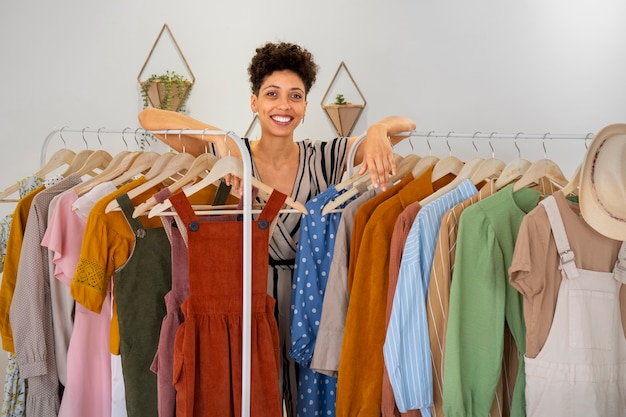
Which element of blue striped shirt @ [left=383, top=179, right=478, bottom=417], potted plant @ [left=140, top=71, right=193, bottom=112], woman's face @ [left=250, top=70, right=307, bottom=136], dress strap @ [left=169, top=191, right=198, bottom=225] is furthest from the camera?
potted plant @ [left=140, top=71, right=193, bottom=112]

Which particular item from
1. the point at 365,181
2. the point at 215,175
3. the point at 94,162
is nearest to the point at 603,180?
the point at 365,181

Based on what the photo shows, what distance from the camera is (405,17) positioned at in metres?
4.10

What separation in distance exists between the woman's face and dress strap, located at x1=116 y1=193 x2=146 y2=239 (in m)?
0.66

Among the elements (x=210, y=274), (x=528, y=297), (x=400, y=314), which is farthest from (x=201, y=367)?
(x=528, y=297)

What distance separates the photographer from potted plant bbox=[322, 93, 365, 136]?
14.0 feet

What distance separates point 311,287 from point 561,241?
83cm

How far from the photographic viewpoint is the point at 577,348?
1978mm

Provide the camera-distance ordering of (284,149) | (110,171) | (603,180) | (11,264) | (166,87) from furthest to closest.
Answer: (166,87) < (284,149) < (110,171) < (11,264) < (603,180)

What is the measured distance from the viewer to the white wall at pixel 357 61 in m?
3.69

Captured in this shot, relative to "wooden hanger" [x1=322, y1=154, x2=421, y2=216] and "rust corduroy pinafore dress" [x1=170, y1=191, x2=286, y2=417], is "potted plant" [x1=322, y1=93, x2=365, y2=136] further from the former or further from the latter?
"rust corduroy pinafore dress" [x1=170, y1=191, x2=286, y2=417]

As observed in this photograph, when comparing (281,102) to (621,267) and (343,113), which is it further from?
(343,113)

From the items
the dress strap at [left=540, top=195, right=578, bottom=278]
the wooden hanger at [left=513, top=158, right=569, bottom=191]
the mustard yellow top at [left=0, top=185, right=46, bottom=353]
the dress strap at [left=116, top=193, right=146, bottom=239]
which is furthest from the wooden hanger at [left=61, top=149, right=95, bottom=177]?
the dress strap at [left=540, top=195, right=578, bottom=278]

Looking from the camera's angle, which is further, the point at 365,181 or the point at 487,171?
the point at 365,181

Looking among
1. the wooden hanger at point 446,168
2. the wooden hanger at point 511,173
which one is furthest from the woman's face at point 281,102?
the wooden hanger at point 511,173
